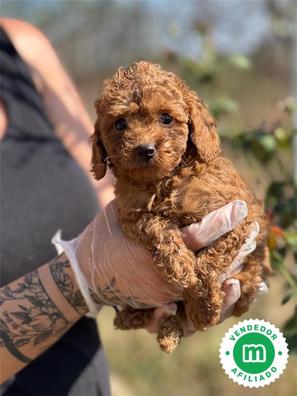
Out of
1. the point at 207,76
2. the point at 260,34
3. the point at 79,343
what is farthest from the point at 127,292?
the point at 260,34

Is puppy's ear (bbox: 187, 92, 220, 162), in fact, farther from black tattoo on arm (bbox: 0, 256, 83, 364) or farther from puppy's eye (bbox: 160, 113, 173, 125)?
black tattoo on arm (bbox: 0, 256, 83, 364)

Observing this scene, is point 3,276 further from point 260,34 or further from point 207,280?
point 260,34

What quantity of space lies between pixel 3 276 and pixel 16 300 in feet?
0.95

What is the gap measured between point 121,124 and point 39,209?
93cm

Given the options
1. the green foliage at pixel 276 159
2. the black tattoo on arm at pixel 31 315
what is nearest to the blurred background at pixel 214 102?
the green foliage at pixel 276 159

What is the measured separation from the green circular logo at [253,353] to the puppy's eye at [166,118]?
633 millimetres

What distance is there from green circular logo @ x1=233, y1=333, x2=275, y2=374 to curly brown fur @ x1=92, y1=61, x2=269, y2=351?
0.44ft

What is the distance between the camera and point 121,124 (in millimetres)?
1827

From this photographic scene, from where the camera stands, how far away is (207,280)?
76.2 inches

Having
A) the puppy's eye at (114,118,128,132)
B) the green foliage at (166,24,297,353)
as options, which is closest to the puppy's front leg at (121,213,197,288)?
the puppy's eye at (114,118,128,132)

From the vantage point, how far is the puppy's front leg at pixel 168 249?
6.18 ft

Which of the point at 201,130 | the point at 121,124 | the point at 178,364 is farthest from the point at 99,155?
the point at 178,364

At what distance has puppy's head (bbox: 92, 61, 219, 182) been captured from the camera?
178 cm

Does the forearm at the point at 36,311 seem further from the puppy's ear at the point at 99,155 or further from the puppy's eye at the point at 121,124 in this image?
the puppy's eye at the point at 121,124
